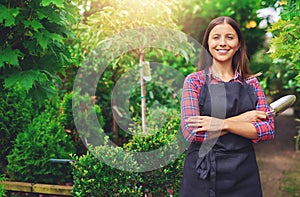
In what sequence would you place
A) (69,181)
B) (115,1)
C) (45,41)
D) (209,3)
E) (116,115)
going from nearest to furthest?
(45,41) → (115,1) → (69,181) → (116,115) → (209,3)

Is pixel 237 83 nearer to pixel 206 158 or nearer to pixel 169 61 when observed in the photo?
pixel 206 158

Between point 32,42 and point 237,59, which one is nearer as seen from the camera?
point 237,59

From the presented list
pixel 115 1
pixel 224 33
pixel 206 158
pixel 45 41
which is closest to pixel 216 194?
pixel 206 158

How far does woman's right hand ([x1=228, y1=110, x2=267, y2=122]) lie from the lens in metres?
2.50

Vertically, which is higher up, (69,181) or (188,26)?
(188,26)

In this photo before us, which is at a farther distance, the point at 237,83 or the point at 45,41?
the point at 45,41

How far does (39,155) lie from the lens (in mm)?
4570

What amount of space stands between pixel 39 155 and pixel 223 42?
2716 mm

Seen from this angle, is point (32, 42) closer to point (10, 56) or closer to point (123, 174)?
point (10, 56)

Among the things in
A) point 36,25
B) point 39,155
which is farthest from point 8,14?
point 39,155

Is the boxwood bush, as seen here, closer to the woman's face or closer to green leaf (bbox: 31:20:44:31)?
green leaf (bbox: 31:20:44:31)

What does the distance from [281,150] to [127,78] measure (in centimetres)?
347

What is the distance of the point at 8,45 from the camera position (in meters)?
3.11

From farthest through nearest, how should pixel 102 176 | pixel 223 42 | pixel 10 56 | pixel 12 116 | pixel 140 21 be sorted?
pixel 12 116, pixel 140 21, pixel 102 176, pixel 10 56, pixel 223 42
